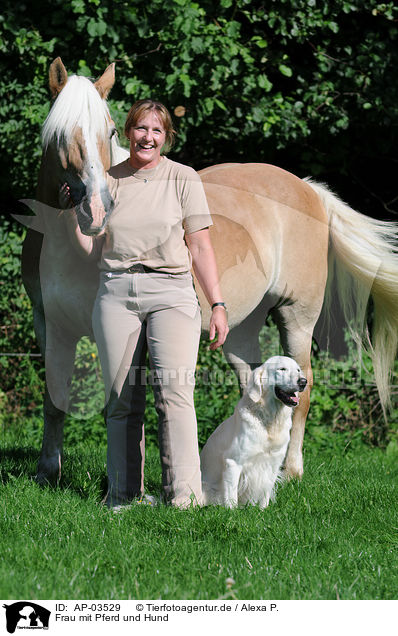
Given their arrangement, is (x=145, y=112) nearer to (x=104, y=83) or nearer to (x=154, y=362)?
(x=104, y=83)

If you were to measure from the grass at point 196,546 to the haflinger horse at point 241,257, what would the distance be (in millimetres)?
636

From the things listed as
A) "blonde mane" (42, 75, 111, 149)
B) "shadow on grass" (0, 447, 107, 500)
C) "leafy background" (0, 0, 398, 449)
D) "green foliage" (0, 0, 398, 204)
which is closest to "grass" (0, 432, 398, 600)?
"shadow on grass" (0, 447, 107, 500)

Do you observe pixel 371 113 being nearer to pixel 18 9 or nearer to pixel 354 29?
pixel 354 29

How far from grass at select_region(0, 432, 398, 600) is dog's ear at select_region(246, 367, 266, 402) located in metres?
0.60

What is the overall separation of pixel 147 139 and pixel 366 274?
7.56 feet

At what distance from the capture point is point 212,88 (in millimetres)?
6461

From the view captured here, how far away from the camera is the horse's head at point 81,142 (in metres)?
3.28

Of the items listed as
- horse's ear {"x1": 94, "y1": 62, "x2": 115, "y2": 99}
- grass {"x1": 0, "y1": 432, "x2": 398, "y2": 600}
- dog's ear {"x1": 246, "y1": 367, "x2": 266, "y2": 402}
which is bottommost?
grass {"x1": 0, "y1": 432, "x2": 398, "y2": 600}

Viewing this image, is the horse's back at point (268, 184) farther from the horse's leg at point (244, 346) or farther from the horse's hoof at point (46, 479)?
the horse's hoof at point (46, 479)

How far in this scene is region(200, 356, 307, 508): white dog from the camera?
3955 mm

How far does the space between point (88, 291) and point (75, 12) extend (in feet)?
11.9

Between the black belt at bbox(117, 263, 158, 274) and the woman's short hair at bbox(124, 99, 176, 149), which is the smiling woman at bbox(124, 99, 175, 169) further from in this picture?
the black belt at bbox(117, 263, 158, 274)

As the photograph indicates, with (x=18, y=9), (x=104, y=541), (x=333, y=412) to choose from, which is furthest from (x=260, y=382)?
(x=18, y=9)
